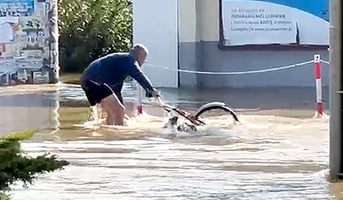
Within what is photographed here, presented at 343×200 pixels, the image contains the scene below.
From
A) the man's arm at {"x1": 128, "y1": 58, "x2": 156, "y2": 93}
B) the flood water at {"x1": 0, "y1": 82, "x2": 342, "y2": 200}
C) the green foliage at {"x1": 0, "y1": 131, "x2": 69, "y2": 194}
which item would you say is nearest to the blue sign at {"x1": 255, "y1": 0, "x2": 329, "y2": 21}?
the flood water at {"x1": 0, "y1": 82, "x2": 342, "y2": 200}

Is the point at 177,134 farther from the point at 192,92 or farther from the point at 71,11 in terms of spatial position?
the point at 71,11

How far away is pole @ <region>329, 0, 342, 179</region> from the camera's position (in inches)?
382

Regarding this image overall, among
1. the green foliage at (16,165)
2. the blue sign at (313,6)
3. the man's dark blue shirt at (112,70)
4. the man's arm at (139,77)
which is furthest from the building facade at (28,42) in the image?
the green foliage at (16,165)

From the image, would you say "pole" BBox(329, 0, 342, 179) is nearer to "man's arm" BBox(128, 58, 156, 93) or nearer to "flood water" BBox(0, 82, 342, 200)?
"flood water" BBox(0, 82, 342, 200)

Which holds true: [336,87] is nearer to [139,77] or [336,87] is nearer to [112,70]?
[139,77]

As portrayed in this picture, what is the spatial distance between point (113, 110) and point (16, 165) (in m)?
10.9

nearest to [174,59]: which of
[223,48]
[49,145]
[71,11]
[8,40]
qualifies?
[223,48]

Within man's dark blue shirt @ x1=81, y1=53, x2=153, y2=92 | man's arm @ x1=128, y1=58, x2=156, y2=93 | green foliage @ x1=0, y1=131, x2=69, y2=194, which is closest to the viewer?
green foliage @ x1=0, y1=131, x2=69, y2=194

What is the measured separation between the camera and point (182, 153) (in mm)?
12266

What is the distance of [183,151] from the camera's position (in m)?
12.5

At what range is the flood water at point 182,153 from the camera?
31.0ft

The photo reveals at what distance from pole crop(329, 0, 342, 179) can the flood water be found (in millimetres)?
332

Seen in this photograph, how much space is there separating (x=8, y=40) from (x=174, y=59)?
166 inches

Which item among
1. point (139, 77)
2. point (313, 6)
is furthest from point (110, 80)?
point (313, 6)
